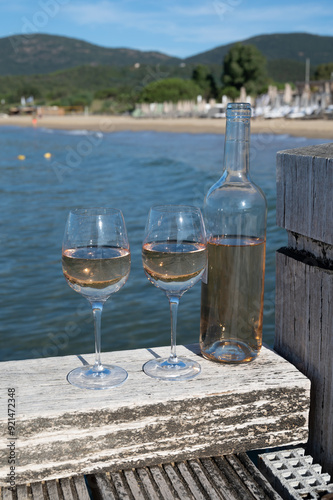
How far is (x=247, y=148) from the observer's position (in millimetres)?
1720

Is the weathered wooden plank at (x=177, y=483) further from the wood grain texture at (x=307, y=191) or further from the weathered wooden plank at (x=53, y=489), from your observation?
the wood grain texture at (x=307, y=191)

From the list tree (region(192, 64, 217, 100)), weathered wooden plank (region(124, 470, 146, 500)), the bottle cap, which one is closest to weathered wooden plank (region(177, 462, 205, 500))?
weathered wooden plank (region(124, 470, 146, 500))

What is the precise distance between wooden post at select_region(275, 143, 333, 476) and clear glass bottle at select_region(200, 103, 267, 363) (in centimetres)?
12

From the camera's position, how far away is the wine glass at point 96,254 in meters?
1.48

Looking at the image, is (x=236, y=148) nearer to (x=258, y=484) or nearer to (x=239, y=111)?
(x=239, y=111)

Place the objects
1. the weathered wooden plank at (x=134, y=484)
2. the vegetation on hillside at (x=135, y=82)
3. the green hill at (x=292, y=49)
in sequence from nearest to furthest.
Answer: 1. the weathered wooden plank at (x=134, y=484)
2. the vegetation on hillside at (x=135, y=82)
3. the green hill at (x=292, y=49)

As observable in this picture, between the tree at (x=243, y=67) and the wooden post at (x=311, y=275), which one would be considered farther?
the tree at (x=243, y=67)

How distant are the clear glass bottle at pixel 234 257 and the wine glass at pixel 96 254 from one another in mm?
323

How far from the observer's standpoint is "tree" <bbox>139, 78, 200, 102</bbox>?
7131 centimetres

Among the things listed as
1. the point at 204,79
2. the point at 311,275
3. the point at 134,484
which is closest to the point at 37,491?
the point at 134,484

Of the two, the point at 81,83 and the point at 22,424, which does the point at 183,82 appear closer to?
the point at 81,83

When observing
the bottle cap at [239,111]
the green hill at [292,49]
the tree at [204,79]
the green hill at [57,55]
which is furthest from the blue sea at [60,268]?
the green hill at [292,49]

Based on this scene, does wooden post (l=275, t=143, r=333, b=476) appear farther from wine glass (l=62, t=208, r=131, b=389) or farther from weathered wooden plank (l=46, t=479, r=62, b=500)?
weathered wooden plank (l=46, t=479, r=62, b=500)

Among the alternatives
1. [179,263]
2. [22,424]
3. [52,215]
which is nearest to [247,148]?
[179,263]
